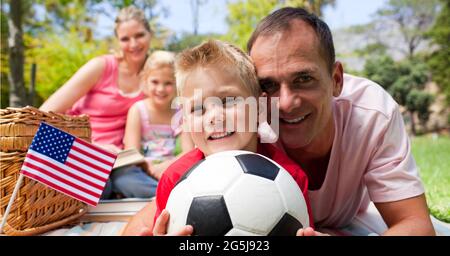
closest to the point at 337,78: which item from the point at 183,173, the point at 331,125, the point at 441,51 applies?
the point at 331,125

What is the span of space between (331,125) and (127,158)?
5.62 feet

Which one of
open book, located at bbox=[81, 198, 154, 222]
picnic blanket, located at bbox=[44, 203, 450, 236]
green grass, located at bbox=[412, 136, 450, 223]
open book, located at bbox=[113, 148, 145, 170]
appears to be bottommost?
green grass, located at bbox=[412, 136, 450, 223]

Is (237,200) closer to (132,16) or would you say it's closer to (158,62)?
(158,62)

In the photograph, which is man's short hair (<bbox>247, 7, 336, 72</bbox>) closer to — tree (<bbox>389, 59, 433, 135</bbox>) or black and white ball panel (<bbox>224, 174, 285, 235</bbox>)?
black and white ball panel (<bbox>224, 174, 285, 235</bbox>)

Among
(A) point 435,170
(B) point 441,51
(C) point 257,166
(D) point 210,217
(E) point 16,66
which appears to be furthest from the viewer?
(B) point 441,51

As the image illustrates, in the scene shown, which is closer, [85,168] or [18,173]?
[85,168]

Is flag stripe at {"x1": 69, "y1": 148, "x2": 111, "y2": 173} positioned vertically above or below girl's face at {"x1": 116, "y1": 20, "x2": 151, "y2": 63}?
below

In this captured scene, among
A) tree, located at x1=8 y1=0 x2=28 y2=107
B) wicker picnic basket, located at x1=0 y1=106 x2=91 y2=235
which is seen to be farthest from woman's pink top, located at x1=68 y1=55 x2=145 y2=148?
tree, located at x1=8 y1=0 x2=28 y2=107

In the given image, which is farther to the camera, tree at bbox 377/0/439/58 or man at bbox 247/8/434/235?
tree at bbox 377/0/439/58

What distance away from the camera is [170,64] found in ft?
11.5

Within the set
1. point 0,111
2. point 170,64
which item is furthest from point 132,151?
point 0,111

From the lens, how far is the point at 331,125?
73.3 inches

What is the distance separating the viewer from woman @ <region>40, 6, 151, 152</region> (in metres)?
3.61

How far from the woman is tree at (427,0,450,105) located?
6397 millimetres
